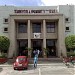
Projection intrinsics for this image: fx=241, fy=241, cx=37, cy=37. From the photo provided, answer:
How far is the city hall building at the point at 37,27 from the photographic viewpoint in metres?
42.2

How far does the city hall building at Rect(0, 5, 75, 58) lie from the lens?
42.2 metres

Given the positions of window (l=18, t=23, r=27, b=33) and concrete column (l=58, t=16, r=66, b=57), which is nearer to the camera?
concrete column (l=58, t=16, r=66, b=57)

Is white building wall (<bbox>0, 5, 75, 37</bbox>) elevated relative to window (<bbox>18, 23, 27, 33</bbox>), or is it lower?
elevated

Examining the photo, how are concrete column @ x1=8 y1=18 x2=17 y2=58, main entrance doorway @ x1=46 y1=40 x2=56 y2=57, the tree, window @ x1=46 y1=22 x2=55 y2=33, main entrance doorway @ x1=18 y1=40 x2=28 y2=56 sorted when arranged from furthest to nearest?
main entrance doorway @ x1=18 y1=40 x2=28 y2=56 < main entrance doorway @ x1=46 y1=40 x2=56 y2=57 < window @ x1=46 y1=22 x2=55 y2=33 < concrete column @ x1=8 y1=18 x2=17 y2=58 < the tree

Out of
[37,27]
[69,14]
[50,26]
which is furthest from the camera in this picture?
[37,27]

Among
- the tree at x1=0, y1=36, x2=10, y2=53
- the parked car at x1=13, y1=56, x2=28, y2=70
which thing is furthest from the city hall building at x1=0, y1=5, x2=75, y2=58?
the parked car at x1=13, y1=56, x2=28, y2=70

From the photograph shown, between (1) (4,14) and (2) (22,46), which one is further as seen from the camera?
(2) (22,46)

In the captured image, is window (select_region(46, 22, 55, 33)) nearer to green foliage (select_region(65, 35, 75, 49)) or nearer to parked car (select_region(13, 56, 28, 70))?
green foliage (select_region(65, 35, 75, 49))

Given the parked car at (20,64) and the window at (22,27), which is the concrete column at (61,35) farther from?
the parked car at (20,64)

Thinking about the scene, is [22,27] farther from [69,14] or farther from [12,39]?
[69,14]

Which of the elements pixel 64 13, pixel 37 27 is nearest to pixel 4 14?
pixel 37 27

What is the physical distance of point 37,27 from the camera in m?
45.3

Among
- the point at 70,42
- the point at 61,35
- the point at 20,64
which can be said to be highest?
the point at 61,35

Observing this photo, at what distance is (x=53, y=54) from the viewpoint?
4619 cm
